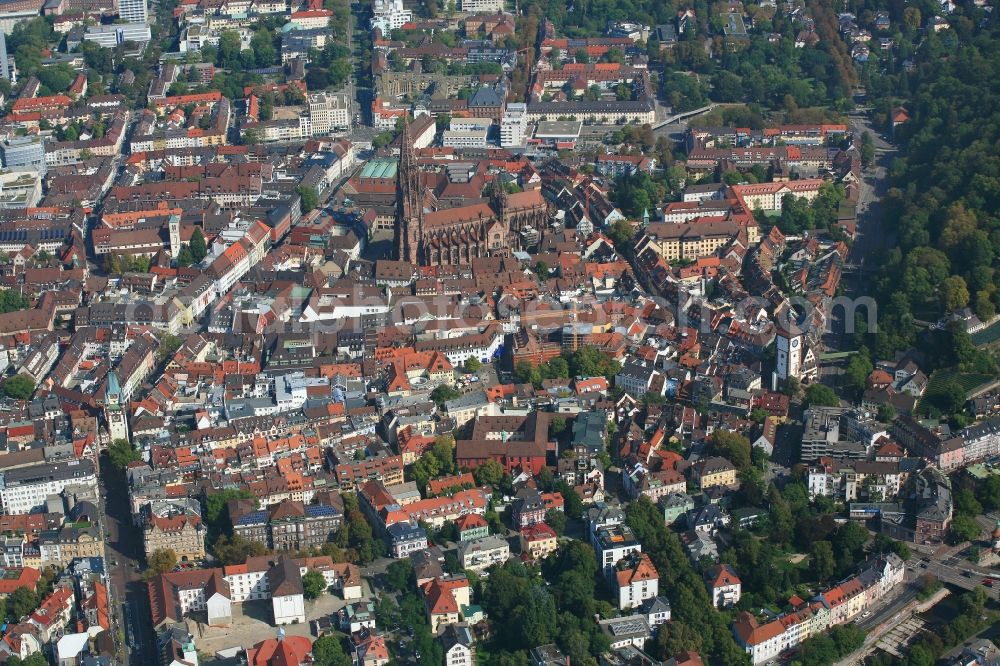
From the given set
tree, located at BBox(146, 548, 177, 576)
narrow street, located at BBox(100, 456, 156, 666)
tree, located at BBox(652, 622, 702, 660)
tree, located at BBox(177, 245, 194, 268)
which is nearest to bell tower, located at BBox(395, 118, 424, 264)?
tree, located at BBox(177, 245, 194, 268)

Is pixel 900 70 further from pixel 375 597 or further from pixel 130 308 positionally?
pixel 375 597

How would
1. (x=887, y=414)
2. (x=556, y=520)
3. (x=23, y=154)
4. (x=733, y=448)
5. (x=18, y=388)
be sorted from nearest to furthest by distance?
(x=556, y=520) < (x=733, y=448) < (x=887, y=414) < (x=18, y=388) < (x=23, y=154)

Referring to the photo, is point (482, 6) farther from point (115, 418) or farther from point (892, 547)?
point (892, 547)

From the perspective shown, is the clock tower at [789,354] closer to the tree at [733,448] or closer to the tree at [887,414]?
the tree at [887,414]

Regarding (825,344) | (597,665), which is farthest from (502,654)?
(825,344)

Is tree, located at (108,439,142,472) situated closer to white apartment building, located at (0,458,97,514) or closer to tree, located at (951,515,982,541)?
white apartment building, located at (0,458,97,514)

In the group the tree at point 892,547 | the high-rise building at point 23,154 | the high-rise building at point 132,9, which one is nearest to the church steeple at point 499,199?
the high-rise building at point 23,154

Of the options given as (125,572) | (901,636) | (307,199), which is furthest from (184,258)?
(901,636)
